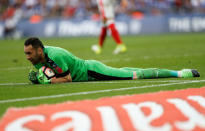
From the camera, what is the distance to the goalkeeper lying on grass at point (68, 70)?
6.39 metres

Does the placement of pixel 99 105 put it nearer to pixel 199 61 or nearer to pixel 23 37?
pixel 199 61

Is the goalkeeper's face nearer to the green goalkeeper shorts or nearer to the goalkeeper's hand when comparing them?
the goalkeeper's hand

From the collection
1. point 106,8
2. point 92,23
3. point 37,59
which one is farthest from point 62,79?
point 92,23

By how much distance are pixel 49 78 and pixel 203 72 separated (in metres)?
2.91

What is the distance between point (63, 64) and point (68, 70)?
305mm

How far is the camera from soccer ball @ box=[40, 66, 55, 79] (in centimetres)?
661

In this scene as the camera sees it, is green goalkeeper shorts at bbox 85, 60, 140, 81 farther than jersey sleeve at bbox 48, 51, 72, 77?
Yes

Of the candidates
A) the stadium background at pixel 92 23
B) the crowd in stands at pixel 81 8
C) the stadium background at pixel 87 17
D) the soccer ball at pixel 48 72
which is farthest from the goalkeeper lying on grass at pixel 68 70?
the crowd in stands at pixel 81 8

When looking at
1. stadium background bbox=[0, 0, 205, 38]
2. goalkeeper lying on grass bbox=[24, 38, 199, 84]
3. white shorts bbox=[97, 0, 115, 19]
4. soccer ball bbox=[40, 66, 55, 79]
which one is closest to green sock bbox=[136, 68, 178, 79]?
Answer: goalkeeper lying on grass bbox=[24, 38, 199, 84]

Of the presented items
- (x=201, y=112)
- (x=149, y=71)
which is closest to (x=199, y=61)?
(x=149, y=71)

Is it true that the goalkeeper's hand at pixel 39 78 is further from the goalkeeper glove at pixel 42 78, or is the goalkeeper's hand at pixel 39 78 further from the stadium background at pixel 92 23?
the stadium background at pixel 92 23

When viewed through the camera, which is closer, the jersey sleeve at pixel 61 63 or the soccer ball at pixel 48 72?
the jersey sleeve at pixel 61 63

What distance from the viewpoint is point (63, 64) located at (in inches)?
253

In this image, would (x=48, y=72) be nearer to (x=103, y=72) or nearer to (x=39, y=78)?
(x=39, y=78)
